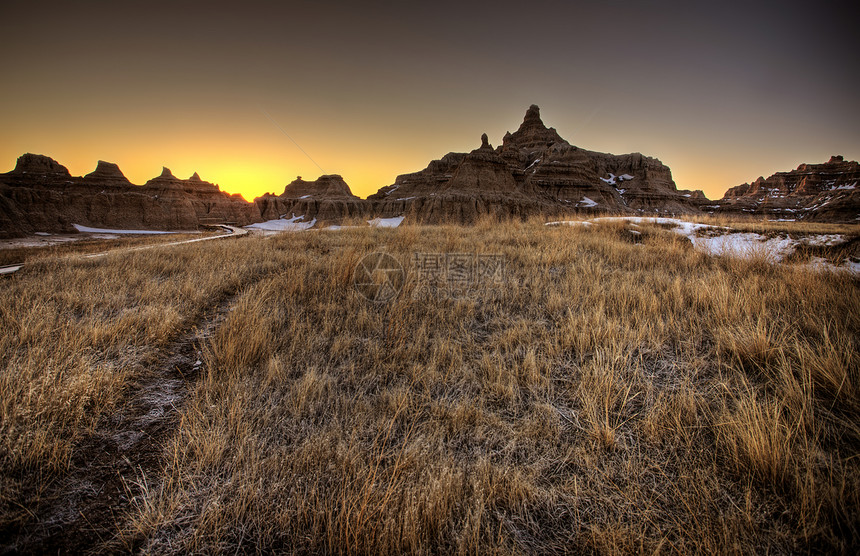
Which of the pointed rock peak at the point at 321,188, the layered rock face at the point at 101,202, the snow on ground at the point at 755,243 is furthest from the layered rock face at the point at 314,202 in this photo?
the snow on ground at the point at 755,243

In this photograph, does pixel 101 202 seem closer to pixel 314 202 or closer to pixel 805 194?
pixel 314 202

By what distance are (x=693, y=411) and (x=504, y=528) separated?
54.4 inches

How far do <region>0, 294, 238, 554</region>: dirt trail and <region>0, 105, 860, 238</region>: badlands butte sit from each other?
16.5m

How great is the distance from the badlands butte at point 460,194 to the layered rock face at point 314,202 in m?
0.35

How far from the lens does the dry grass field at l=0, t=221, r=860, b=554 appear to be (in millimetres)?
1168

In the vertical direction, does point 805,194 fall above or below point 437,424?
above

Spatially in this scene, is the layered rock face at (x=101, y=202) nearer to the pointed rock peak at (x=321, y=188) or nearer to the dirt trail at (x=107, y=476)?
the pointed rock peak at (x=321, y=188)

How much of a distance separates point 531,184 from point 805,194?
9334 centimetres

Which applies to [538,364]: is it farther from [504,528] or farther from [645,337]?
[504,528]

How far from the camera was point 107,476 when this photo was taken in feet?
4.53

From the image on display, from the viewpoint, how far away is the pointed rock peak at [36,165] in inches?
2352

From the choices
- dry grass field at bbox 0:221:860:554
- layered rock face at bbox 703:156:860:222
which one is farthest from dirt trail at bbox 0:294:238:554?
layered rock face at bbox 703:156:860:222

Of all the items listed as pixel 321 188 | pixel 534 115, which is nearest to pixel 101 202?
pixel 321 188

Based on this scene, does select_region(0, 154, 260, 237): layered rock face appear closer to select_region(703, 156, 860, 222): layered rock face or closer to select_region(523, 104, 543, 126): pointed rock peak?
select_region(523, 104, 543, 126): pointed rock peak
